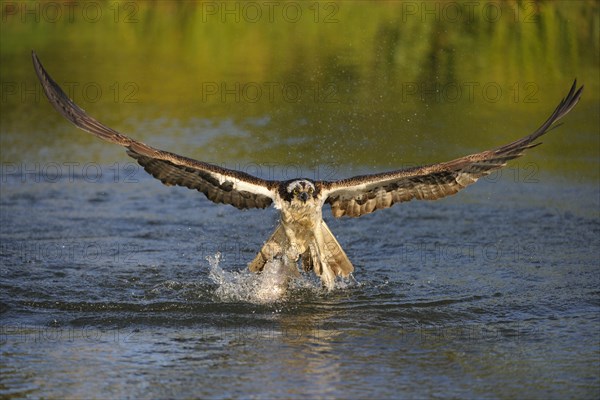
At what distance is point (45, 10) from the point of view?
22.4 metres

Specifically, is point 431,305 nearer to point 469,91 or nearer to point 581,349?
point 581,349

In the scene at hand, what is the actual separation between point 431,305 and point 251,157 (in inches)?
215

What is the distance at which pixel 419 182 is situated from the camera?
29.6 feet

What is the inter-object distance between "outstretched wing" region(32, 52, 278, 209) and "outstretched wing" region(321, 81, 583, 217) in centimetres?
62

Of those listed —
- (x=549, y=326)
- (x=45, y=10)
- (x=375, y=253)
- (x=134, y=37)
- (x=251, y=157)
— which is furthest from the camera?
(x=45, y=10)

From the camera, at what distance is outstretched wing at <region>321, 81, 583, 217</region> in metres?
8.59

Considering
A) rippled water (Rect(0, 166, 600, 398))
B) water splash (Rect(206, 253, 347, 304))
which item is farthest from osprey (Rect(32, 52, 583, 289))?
rippled water (Rect(0, 166, 600, 398))

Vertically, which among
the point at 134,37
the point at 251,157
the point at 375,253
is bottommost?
the point at 375,253

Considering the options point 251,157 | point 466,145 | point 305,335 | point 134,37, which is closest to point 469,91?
point 466,145

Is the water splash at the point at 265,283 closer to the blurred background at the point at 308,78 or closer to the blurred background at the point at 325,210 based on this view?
the blurred background at the point at 325,210

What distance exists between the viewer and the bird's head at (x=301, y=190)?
29.0 feet
